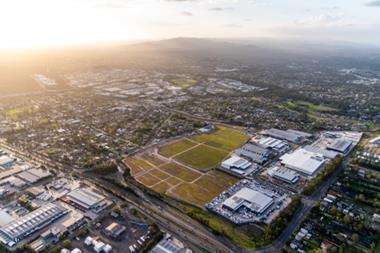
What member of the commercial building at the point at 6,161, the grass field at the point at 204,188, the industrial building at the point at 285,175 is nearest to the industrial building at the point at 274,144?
the industrial building at the point at 285,175

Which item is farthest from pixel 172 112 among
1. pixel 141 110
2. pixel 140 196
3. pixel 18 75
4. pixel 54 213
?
pixel 18 75

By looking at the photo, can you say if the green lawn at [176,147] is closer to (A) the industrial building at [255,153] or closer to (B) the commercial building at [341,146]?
(A) the industrial building at [255,153]

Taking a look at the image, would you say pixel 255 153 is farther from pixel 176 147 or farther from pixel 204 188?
pixel 204 188

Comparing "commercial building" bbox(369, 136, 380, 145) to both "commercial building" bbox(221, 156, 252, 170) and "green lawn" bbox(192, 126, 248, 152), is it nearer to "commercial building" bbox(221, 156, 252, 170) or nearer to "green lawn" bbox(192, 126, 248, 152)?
"green lawn" bbox(192, 126, 248, 152)

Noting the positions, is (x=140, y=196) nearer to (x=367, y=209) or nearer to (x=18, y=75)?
(x=367, y=209)

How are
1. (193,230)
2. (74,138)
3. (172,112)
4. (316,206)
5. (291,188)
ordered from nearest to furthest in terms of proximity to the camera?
(193,230) < (316,206) < (291,188) < (74,138) < (172,112)

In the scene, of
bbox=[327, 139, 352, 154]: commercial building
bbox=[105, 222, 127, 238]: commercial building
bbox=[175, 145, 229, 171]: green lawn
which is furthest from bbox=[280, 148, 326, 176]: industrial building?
bbox=[105, 222, 127, 238]: commercial building
